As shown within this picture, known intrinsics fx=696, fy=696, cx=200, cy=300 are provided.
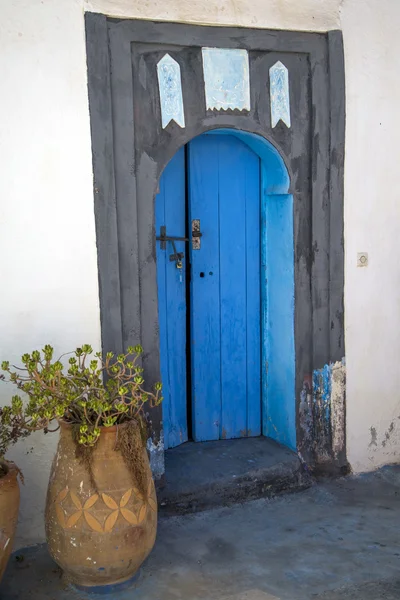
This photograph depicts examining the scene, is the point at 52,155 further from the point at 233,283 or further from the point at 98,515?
the point at 98,515

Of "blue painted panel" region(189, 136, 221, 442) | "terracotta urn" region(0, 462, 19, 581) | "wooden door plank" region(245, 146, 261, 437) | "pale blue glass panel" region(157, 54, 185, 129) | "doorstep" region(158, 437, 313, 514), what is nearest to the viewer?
"terracotta urn" region(0, 462, 19, 581)

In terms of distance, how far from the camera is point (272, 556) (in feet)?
12.5

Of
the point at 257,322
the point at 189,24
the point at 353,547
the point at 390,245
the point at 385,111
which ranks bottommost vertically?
the point at 353,547

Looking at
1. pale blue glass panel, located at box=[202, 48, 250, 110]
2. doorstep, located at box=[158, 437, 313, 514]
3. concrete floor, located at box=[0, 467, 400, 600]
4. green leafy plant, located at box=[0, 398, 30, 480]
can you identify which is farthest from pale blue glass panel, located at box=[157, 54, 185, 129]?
concrete floor, located at box=[0, 467, 400, 600]

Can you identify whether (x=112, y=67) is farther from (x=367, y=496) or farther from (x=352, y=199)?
Result: (x=367, y=496)

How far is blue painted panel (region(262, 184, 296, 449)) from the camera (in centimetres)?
463

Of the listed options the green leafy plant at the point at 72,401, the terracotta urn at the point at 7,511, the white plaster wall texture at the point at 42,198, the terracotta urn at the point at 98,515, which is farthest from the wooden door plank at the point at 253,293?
the terracotta urn at the point at 7,511

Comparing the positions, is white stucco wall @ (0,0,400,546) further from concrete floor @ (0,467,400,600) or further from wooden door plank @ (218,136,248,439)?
wooden door plank @ (218,136,248,439)

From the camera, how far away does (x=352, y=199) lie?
4.65 meters

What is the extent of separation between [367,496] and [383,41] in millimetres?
3002

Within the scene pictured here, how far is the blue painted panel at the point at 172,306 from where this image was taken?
Answer: 4.61 m

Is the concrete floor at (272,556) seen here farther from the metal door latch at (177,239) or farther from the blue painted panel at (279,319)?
the metal door latch at (177,239)

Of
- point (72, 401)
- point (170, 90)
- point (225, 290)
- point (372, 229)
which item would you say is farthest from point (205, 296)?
point (72, 401)

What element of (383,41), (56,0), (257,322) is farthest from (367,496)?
(56,0)
